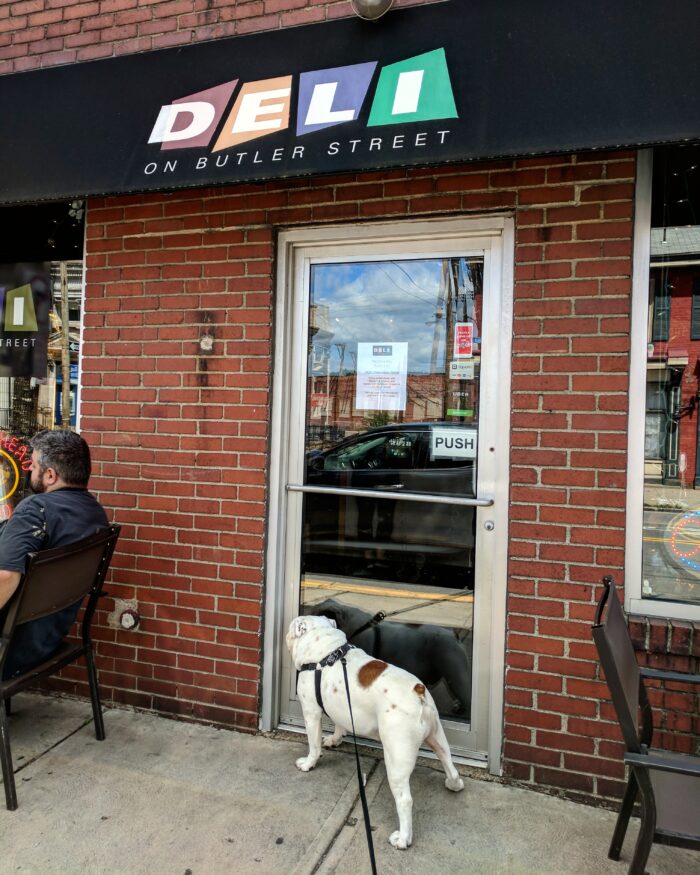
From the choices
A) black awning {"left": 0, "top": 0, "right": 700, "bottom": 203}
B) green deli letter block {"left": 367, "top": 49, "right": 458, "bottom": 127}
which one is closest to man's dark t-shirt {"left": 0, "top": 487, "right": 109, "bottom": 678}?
black awning {"left": 0, "top": 0, "right": 700, "bottom": 203}

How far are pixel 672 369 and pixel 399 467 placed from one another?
4.44ft

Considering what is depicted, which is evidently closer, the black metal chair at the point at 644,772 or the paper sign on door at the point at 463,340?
the black metal chair at the point at 644,772

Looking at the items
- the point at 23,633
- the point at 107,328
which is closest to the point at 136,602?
the point at 23,633

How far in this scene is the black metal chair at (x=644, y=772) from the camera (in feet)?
5.90

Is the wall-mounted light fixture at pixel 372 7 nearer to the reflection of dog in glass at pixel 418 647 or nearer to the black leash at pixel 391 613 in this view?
the black leash at pixel 391 613

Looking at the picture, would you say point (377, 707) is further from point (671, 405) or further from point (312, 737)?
point (671, 405)

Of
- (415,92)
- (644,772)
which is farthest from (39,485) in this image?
(644,772)

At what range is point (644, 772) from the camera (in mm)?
1833

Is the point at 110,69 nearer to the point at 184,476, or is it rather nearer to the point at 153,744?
the point at 184,476

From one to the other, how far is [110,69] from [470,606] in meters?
3.37

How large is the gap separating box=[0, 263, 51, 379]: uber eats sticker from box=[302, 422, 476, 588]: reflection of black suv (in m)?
2.05

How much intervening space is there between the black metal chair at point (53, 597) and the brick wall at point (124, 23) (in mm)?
2706

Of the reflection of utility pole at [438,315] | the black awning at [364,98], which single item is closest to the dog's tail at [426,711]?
the reflection of utility pole at [438,315]

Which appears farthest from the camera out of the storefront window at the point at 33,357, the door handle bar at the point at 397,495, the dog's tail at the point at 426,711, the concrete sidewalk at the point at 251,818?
the storefront window at the point at 33,357
